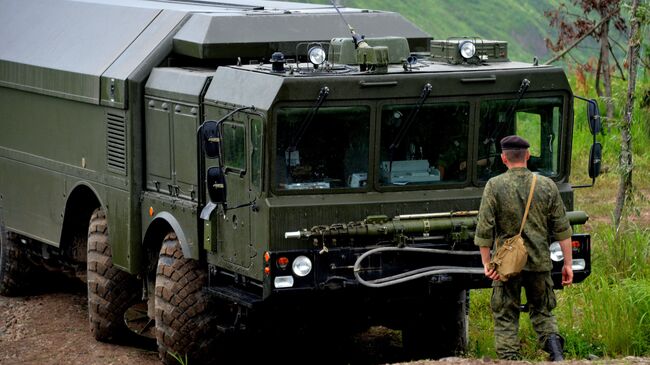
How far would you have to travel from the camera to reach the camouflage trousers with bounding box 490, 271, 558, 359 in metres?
10.7

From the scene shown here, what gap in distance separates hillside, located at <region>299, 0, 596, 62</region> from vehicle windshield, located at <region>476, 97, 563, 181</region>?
73.2 ft

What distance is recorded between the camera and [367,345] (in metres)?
13.5

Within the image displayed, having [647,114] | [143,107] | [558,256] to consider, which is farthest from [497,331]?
[647,114]

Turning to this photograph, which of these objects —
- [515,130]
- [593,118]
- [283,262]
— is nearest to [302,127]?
[283,262]

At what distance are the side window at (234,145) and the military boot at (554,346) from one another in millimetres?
2533

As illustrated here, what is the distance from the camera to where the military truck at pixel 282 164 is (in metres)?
11.0

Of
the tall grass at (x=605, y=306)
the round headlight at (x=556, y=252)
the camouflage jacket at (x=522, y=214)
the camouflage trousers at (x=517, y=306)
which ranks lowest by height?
the tall grass at (x=605, y=306)

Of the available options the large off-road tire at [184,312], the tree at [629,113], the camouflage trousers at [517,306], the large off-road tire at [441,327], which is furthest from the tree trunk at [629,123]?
the large off-road tire at [184,312]

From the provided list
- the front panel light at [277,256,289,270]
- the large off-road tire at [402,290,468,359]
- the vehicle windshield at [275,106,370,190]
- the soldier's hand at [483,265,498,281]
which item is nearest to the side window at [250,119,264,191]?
the vehicle windshield at [275,106,370,190]

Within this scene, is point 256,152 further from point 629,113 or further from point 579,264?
point 629,113

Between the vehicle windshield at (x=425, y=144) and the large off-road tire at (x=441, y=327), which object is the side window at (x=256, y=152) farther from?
the large off-road tire at (x=441, y=327)

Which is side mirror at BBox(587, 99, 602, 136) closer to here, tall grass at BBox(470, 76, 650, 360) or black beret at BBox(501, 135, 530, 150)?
black beret at BBox(501, 135, 530, 150)

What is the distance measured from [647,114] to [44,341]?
9904 mm

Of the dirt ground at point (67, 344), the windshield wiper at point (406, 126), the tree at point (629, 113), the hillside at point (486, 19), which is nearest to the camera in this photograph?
the windshield wiper at point (406, 126)
